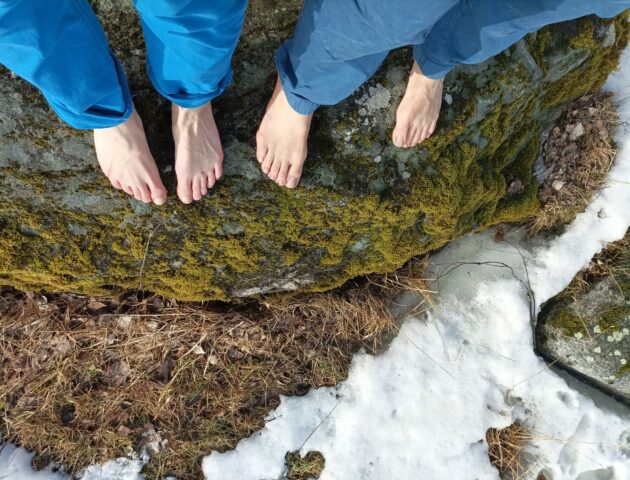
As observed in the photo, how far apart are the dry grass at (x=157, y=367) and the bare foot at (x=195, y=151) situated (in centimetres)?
96

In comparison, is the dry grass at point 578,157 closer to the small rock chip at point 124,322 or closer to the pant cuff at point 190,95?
the pant cuff at point 190,95

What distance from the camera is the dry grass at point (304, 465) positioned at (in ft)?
9.12

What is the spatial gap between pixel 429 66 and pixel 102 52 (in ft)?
4.03

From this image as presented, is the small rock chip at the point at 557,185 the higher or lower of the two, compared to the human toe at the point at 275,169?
lower

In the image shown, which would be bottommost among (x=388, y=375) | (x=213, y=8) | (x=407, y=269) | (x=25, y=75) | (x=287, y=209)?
(x=388, y=375)

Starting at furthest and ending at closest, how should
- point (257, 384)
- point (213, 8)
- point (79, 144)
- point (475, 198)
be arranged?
point (257, 384) < point (475, 198) < point (79, 144) < point (213, 8)

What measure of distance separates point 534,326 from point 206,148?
7.45 feet

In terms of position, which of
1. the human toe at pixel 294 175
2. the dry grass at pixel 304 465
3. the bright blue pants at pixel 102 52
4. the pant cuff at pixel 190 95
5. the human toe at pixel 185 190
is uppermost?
the bright blue pants at pixel 102 52

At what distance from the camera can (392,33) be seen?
1418 millimetres

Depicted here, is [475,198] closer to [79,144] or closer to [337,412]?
[337,412]

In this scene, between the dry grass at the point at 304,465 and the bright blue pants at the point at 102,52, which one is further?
the dry grass at the point at 304,465

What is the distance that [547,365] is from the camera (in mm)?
2932

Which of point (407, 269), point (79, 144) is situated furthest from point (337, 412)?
point (79, 144)

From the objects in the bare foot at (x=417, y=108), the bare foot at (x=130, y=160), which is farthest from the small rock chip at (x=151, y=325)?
the bare foot at (x=417, y=108)
